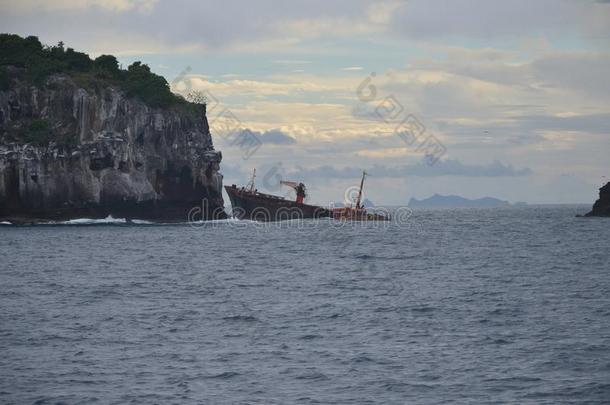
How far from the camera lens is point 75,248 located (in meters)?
81.9

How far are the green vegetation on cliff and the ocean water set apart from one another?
2259 inches

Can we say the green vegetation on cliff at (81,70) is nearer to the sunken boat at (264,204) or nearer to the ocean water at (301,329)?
the sunken boat at (264,204)

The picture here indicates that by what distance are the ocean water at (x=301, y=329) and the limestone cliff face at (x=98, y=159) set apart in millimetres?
42041

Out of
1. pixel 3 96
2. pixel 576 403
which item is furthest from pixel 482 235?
pixel 576 403

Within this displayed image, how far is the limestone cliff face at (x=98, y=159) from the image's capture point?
386 ft

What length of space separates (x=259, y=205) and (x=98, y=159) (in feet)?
114

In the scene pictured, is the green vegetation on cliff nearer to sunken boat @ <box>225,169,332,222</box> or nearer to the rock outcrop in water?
sunken boat @ <box>225,169,332,222</box>

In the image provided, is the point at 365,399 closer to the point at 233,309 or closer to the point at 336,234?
the point at 233,309

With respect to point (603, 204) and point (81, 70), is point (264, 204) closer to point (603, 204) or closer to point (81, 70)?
point (81, 70)

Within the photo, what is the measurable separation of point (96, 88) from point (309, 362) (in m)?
104

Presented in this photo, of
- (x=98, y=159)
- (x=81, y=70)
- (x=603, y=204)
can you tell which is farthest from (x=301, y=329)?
(x=603, y=204)

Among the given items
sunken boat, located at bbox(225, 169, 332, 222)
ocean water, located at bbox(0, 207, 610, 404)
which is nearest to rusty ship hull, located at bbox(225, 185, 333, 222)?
sunken boat, located at bbox(225, 169, 332, 222)

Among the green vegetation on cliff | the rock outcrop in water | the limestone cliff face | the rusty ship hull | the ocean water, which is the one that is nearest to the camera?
the ocean water

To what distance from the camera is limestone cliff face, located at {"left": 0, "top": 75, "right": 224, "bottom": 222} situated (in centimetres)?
11756
